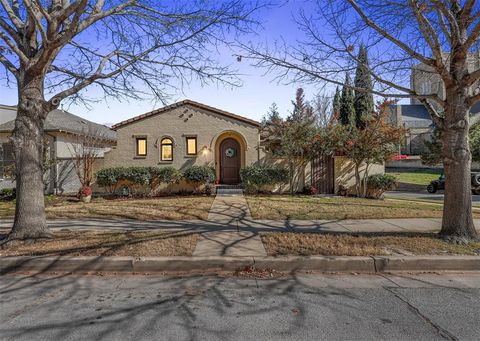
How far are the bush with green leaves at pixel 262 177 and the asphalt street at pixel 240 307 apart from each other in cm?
955

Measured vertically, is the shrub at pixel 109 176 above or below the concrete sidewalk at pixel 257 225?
above

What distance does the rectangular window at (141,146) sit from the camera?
15.5m

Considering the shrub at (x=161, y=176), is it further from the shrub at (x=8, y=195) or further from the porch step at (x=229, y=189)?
the shrub at (x=8, y=195)

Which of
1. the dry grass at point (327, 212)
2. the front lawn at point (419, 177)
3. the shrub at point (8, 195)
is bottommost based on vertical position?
the dry grass at point (327, 212)

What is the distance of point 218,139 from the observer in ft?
51.4

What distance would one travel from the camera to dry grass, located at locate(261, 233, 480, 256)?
16.6ft

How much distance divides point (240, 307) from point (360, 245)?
115 inches

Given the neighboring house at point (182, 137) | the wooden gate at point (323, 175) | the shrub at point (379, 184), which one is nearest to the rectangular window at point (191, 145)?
the neighboring house at point (182, 137)

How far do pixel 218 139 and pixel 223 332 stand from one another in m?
13.2

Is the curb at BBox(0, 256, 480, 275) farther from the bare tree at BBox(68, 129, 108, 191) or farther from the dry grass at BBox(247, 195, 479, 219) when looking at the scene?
the bare tree at BBox(68, 129, 108, 191)

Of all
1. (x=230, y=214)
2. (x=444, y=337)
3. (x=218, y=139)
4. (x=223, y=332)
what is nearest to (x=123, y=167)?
(x=218, y=139)

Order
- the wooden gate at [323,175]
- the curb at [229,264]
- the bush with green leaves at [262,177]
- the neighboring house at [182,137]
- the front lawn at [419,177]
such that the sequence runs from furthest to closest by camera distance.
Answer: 1. the front lawn at [419,177]
2. the neighboring house at [182,137]
3. the wooden gate at [323,175]
4. the bush with green leaves at [262,177]
5. the curb at [229,264]

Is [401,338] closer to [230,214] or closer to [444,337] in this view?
[444,337]

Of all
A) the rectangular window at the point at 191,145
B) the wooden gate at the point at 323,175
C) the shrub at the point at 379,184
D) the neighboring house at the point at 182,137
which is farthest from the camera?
the rectangular window at the point at 191,145
